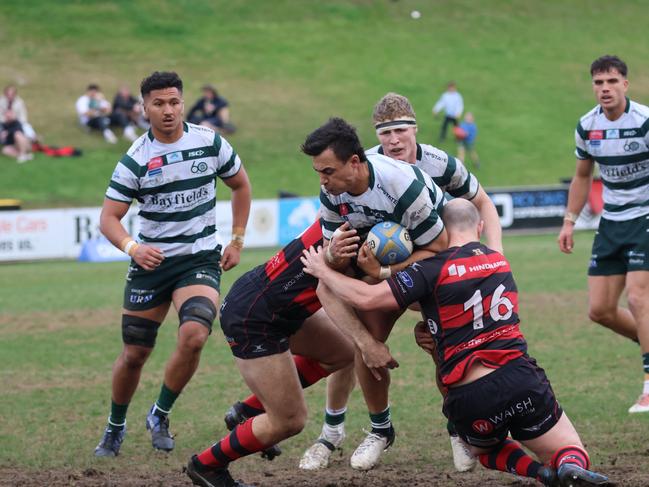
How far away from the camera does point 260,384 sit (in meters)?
5.73

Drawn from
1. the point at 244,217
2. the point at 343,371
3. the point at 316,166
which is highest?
the point at 316,166

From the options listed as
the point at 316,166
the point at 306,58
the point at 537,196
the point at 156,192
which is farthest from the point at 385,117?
the point at 306,58

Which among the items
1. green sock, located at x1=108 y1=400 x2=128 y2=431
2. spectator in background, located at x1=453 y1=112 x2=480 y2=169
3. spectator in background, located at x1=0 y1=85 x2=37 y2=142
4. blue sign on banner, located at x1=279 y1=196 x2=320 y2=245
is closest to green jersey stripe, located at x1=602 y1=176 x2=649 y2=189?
green sock, located at x1=108 y1=400 x2=128 y2=431

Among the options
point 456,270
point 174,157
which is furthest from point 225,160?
point 456,270

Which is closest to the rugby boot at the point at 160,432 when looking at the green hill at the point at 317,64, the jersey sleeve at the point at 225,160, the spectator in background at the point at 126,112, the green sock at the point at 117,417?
the green sock at the point at 117,417

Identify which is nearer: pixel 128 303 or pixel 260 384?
pixel 260 384

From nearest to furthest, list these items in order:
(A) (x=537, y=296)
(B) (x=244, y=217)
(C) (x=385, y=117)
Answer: (C) (x=385, y=117) → (B) (x=244, y=217) → (A) (x=537, y=296)

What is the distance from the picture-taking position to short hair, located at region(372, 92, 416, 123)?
21.1 ft

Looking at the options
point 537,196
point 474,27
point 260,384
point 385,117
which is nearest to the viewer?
point 260,384

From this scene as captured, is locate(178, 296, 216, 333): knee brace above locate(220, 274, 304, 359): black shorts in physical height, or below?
below

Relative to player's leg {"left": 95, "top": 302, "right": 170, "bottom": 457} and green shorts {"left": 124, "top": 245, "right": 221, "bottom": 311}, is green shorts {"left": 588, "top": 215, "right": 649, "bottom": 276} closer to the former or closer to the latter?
green shorts {"left": 124, "top": 245, "right": 221, "bottom": 311}

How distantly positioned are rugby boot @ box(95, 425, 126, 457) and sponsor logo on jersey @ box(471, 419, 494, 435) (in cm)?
271

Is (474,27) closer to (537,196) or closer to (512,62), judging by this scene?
(512,62)

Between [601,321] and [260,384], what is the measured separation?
341 cm
